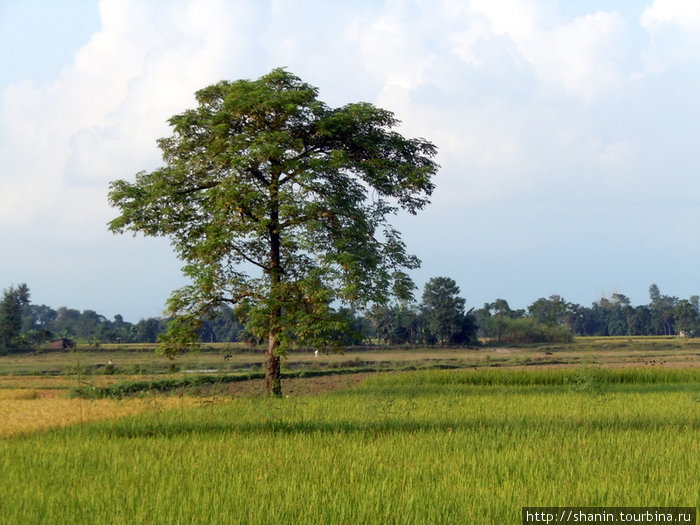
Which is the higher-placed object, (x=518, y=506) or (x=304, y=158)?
(x=304, y=158)

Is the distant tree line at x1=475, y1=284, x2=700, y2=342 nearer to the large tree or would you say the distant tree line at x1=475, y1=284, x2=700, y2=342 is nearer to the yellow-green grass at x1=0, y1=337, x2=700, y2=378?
the yellow-green grass at x1=0, y1=337, x2=700, y2=378

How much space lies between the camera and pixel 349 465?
32.3 feet

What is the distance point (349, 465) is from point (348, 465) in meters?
0.02

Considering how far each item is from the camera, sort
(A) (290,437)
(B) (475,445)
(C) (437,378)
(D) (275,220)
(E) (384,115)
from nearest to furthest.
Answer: (B) (475,445)
(A) (290,437)
(D) (275,220)
(E) (384,115)
(C) (437,378)

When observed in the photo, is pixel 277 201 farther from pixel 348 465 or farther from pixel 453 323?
pixel 453 323

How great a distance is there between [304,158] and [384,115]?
3.57 metres

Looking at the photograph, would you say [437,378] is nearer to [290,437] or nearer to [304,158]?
[304,158]

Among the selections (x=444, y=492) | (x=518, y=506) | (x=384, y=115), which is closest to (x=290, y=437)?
(x=444, y=492)

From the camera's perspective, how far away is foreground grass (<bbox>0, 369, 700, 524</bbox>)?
24.8ft

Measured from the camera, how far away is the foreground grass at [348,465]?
7566 millimetres

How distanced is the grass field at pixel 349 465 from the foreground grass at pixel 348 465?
32mm

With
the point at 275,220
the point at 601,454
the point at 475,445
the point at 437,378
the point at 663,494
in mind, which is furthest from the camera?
the point at 437,378

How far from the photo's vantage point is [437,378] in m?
30.6

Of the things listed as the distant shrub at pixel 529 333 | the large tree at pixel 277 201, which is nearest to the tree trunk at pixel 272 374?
the large tree at pixel 277 201
